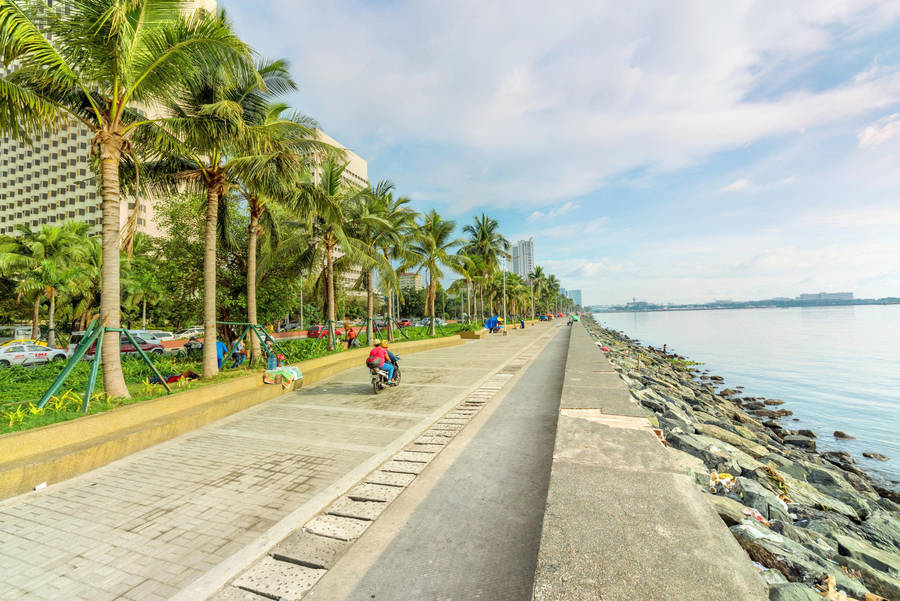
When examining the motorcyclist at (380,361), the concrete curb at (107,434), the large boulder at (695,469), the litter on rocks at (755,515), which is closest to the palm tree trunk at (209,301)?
the concrete curb at (107,434)

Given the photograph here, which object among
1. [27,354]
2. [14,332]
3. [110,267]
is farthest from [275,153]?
[14,332]

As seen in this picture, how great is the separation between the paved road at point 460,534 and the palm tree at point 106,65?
6.22 metres

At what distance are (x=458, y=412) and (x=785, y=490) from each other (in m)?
5.66

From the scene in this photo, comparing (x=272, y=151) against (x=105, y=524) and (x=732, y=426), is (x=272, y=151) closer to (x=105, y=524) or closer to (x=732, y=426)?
(x=105, y=524)

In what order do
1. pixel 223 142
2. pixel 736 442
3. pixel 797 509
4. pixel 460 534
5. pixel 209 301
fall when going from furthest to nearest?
1. pixel 209 301
2. pixel 736 442
3. pixel 223 142
4. pixel 797 509
5. pixel 460 534

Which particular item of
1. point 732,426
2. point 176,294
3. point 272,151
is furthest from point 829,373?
point 176,294

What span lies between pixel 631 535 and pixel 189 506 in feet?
14.4

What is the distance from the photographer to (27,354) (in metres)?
18.7

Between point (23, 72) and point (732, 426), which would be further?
point (732, 426)

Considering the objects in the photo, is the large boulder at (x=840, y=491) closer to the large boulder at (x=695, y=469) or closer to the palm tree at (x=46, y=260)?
the large boulder at (x=695, y=469)

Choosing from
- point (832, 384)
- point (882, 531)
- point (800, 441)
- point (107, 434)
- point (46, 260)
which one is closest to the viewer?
point (107, 434)

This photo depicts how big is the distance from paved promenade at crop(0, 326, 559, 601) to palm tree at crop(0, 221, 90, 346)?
23.4m

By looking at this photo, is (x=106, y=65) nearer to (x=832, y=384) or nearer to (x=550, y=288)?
(x=832, y=384)

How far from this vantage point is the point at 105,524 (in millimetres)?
3885
